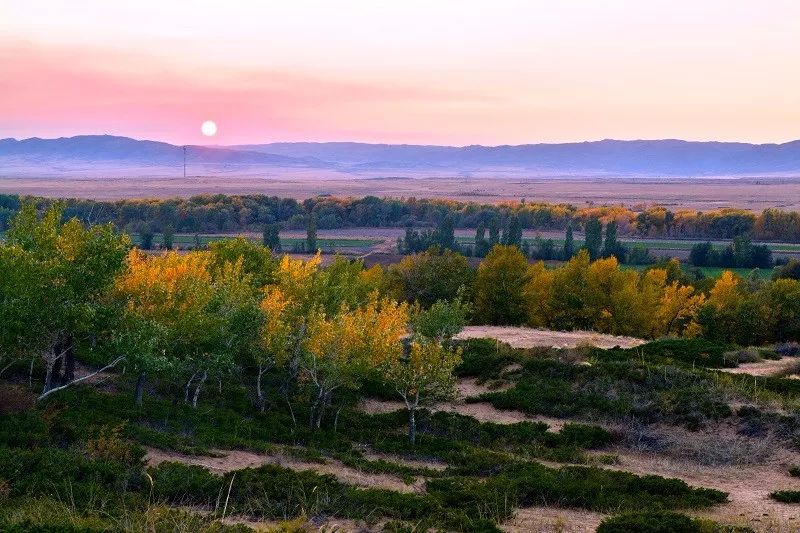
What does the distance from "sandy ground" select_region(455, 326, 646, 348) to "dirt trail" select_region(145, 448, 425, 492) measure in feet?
83.4

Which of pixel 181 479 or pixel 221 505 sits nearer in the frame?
pixel 221 505

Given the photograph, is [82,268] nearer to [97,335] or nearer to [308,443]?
[97,335]

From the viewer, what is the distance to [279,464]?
23844 mm

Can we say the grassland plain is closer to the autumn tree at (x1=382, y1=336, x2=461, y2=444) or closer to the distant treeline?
the autumn tree at (x1=382, y1=336, x2=461, y2=444)

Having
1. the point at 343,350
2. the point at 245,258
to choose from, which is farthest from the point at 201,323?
the point at 245,258

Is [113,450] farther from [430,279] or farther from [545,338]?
[430,279]

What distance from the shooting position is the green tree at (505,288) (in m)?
72.8

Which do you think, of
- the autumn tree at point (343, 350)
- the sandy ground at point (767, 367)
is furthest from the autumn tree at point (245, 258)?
the sandy ground at point (767, 367)

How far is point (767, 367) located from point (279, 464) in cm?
3011

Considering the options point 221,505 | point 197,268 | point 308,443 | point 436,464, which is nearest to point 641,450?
point 436,464

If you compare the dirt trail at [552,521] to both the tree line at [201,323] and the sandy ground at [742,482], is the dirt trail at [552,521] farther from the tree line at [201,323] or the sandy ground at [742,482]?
the tree line at [201,323]

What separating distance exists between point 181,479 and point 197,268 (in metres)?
26.5

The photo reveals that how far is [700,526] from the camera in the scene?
1623 cm

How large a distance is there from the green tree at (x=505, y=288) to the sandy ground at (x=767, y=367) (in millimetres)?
30328
